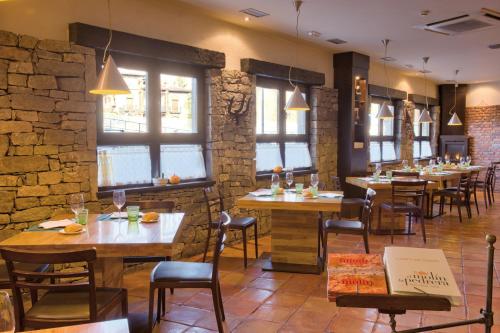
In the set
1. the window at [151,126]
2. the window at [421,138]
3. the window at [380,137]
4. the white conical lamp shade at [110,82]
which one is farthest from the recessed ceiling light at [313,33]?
the window at [421,138]

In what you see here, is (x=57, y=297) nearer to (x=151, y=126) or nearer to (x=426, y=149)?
(x=151, y=126)

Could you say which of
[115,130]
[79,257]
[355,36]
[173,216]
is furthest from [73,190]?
[355,36]

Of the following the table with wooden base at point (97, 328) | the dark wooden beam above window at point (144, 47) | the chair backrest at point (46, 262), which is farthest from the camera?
the dark wooden beam above window at point (144, 47)

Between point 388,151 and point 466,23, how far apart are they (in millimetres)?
4622

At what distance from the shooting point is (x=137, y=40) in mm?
4461

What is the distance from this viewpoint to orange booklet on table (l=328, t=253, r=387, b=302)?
156cm

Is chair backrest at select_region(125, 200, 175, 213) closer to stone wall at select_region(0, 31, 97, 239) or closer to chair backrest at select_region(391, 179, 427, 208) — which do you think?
stone wall at select_region(0, 31, 97, 239)

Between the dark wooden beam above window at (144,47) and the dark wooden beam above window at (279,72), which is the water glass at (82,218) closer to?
the dark wooden beam above window at (144,47)

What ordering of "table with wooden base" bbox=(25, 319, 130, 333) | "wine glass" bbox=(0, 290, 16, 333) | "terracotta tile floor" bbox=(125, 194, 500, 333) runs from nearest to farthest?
"wine glass" bbox=(0, 290, 16, 333), "table with wooden base" bbox=(25, 319, 130, 333), "terracotta tile floor" bbox=(125, 194, 500, 333)

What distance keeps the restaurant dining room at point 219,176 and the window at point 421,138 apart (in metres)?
3.18

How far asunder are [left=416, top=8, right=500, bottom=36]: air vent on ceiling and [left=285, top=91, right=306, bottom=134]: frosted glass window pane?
2.24 m

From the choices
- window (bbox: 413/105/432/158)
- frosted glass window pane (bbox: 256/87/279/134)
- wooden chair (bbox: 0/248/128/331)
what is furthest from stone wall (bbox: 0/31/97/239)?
window (bbox: 413/105/432/158)

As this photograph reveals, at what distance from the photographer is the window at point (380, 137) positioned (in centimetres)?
926

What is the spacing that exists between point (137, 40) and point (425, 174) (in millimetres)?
5350
